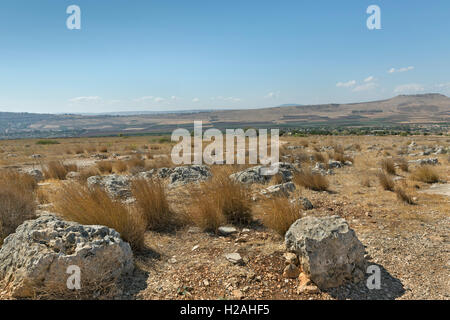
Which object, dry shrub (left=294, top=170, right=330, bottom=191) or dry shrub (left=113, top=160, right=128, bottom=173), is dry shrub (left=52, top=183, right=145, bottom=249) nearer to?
dry shrub (left=294, top=170, right=330, bottom=191)

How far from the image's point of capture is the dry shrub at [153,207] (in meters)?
4.50

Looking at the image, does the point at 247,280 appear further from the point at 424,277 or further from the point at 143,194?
the point at 143,194

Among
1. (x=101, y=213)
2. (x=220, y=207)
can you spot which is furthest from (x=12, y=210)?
(x=220, y=207)

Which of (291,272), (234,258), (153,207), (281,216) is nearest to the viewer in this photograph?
(291,272)

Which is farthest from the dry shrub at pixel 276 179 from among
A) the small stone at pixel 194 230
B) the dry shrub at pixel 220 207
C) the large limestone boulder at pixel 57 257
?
the large limestone boulder at pixel 57 257

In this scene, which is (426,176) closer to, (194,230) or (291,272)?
(291,272)

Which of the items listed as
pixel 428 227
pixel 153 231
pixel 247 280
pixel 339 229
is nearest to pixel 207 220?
pixel 153 231

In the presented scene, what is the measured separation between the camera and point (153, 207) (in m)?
4.57

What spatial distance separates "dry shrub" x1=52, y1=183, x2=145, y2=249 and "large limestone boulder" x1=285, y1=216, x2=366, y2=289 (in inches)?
84.6

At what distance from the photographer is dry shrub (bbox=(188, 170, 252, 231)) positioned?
442 cm

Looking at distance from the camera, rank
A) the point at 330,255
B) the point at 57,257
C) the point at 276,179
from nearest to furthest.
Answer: the point at 57,257 → the point at 330,255 → the point at 276,179

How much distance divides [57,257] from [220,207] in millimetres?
2521

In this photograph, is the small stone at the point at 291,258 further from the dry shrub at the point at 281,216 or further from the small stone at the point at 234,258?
the dry shrub at the point at 281,216
